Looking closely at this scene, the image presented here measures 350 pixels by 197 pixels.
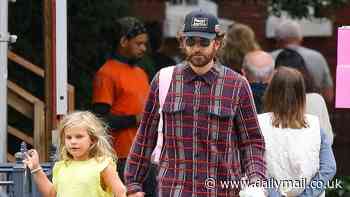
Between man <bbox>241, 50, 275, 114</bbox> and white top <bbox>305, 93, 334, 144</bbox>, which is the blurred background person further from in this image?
white top <bbox>305, 93, 334, 144</bbox>

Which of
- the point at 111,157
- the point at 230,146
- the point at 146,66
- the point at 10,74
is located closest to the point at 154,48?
the point at 146,66

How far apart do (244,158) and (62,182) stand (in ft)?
3.49

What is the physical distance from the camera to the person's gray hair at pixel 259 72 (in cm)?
915

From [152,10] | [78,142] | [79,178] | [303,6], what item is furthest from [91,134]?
[152,10]

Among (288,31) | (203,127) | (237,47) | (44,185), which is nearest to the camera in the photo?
(203,127)

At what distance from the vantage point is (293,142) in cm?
757

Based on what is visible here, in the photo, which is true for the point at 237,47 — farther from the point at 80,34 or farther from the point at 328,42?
the point at 328,42

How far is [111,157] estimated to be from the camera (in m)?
7.00

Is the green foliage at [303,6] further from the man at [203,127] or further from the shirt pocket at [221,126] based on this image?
the shirt pocket at [221,126]

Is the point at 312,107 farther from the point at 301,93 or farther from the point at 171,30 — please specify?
the point at 171,30

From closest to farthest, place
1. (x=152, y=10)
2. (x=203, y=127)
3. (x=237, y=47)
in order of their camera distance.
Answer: (x=203, y=127), (x=237, y=47), (x=152, y=10)

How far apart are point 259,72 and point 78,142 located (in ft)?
8.54

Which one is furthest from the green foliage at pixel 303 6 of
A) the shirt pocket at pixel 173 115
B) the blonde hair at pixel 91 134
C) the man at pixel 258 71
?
the shirt pocket at pixel 173 115

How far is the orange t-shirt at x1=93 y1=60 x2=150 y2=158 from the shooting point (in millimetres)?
9109
